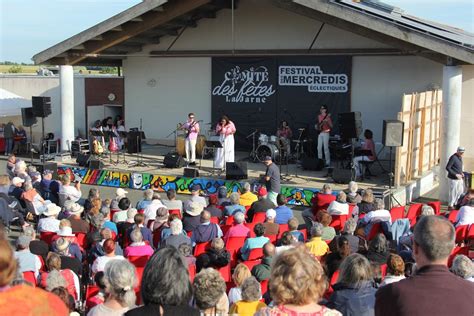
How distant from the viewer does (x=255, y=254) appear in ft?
26.0

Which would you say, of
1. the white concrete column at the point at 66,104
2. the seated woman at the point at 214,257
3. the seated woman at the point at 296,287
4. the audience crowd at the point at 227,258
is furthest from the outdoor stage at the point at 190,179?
the seated woman at the point at 296,287

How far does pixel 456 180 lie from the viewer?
541 inches

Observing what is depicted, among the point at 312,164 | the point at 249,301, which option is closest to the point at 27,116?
the point at 312,164

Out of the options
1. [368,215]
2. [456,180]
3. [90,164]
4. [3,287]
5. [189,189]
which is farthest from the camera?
[90,164]

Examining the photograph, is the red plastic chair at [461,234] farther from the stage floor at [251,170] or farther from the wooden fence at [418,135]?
the stage floor at [251,170]

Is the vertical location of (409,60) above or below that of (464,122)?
above

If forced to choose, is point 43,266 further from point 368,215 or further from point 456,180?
point 456,180

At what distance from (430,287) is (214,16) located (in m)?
18.2

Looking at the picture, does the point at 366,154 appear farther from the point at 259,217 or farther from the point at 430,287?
the point at 430,287

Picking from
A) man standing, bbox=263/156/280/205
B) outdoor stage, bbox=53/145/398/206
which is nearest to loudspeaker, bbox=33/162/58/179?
outdoor stage, bbox=53/145/398/206

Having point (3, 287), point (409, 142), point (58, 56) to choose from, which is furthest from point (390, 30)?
point (3, 287)

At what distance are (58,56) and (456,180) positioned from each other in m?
11.5

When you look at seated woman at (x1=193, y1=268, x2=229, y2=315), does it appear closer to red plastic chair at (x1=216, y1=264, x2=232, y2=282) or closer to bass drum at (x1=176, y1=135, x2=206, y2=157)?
red plastic chair at (x1=216, y1=264, x2=232, y2=282)

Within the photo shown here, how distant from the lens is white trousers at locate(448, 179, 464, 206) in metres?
13.8
